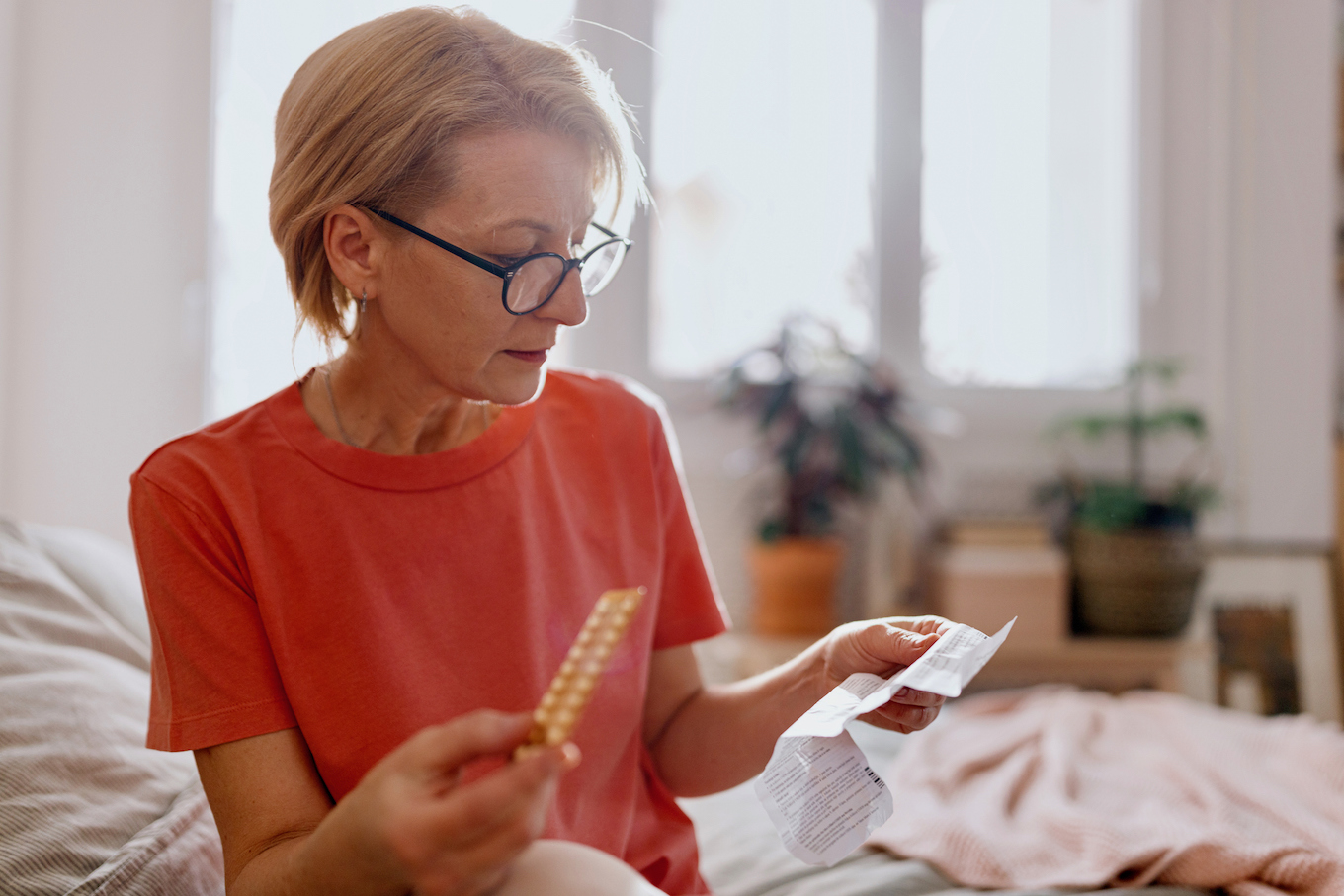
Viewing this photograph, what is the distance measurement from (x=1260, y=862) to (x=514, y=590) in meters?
0.76

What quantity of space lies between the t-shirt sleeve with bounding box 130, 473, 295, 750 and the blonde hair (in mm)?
248

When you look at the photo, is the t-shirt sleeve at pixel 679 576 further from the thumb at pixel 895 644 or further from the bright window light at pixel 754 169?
the bright window light at pixel 754 169

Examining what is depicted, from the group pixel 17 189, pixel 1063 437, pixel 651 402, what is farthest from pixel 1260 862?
pixel 17 189

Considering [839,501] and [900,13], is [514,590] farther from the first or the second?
[900,13]

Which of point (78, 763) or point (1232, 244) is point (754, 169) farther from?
point (78, 763)

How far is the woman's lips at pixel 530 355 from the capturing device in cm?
84

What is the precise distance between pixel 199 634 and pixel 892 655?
52 centimetres

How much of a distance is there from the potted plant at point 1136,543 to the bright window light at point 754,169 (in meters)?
0.74

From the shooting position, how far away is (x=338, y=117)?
0.80 m

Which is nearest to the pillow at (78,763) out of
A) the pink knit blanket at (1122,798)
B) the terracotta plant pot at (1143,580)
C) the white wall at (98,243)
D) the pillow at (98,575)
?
the pillow at (98,575)

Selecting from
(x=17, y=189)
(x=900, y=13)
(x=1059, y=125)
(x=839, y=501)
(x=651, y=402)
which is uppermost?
(x=900, y=13)

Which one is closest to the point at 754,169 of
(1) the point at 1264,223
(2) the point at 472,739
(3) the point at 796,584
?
(3) the point at 796,584

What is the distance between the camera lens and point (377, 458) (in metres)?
0.88

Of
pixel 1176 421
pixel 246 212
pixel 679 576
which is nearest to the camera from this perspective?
pixel 679 576
